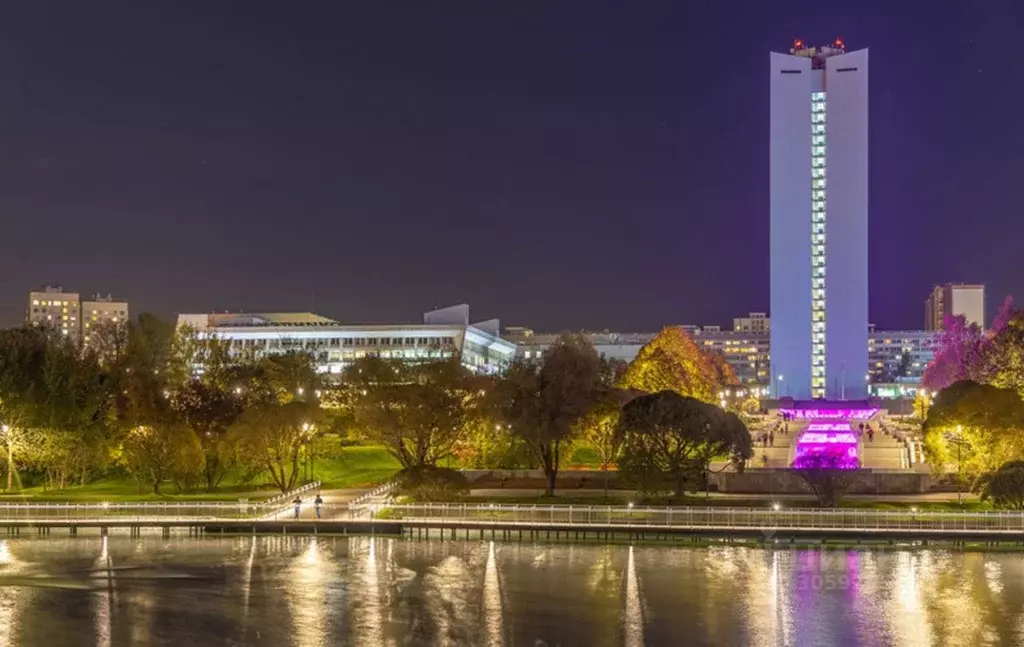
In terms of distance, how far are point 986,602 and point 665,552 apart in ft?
33.7

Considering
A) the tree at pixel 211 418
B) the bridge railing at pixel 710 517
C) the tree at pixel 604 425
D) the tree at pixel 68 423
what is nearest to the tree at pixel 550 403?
the tree at pixel 604 425

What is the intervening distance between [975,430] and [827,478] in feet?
22.9

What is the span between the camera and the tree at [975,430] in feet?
159

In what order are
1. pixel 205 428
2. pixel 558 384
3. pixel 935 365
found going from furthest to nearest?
1. pixel 935 365
2. pixel 205 428
3. pixel 558 384

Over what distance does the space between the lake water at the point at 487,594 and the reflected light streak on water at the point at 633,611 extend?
0.22 ft

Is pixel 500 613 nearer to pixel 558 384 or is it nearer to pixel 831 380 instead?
pixel 558 384

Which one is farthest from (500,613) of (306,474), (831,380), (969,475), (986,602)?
(831,380)

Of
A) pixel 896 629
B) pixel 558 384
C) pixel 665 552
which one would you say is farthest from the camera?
pixel 558 384

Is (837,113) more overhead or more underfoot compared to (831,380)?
more overhead

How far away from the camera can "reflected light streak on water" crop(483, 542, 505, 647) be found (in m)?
29.5

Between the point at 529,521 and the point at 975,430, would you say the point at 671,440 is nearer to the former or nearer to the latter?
the point at 529,521

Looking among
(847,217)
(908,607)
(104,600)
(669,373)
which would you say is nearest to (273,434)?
(104,600)

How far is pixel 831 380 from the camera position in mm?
102312

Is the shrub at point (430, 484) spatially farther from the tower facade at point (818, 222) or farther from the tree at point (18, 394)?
the tower facade at point (818, 222)
